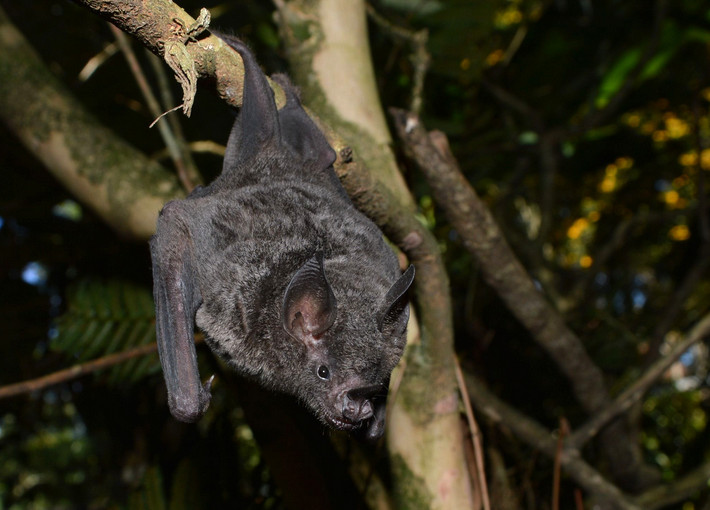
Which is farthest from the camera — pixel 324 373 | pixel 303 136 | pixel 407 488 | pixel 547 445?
pixel 547 445

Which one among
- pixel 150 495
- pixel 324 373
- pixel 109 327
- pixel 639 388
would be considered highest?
pixel 324 373

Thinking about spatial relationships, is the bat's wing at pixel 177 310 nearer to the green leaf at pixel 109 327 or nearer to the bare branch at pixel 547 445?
the green leaf at pixel 109 327

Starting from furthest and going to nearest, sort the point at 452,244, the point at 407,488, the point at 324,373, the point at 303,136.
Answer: the point at 452,244
the point at 407,488
the point at 303,136
the point at 324,373

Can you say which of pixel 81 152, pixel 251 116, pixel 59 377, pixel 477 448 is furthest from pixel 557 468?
pixel 81 152

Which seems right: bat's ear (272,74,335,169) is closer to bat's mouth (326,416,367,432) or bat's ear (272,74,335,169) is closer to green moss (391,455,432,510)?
bat's mouth (326,416,367,432)

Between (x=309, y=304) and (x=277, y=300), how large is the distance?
0.17 meters

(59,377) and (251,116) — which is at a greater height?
(251,116)

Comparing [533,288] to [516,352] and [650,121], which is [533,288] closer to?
[516,352]

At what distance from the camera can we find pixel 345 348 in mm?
1931

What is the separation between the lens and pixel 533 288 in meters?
3.33

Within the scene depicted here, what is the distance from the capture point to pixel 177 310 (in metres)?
2.03

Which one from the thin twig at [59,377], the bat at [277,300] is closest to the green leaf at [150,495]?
the thin twig at [59,377]

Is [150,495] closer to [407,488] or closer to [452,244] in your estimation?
[407,488]

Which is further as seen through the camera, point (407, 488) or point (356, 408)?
point (407, 488)
